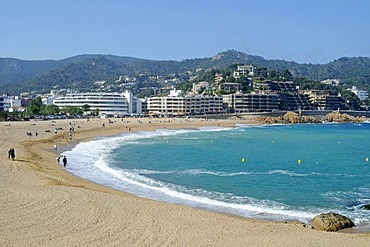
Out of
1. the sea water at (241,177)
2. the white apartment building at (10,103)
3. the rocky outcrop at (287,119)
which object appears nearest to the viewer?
the sea water at (241,177)

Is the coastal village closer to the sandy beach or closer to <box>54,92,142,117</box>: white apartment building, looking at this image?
<box>54,92,142,117</box>: white apartment building

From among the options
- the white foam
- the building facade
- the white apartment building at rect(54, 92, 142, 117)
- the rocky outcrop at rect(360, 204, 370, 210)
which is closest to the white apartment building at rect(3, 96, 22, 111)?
the white apartment building at rect(54, 92, 142, 117)

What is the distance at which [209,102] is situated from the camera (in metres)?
124

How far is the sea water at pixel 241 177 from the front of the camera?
18.5 metres

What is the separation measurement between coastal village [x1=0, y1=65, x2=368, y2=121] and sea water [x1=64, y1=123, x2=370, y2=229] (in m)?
60.6

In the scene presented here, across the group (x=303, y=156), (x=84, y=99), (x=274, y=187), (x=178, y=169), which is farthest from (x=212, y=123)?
(x=274, y=187)

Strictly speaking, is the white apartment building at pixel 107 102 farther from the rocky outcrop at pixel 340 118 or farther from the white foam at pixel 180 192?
the white foam at pixel 180 192

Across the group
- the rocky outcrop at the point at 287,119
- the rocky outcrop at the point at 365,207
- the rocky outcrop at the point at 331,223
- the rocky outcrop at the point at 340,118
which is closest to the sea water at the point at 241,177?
the rocky outcrop at the point at 365,207

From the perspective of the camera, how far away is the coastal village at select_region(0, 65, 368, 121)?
112250mm

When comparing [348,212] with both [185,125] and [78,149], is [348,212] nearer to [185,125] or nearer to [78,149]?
[78,149]

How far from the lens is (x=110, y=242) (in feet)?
39.4

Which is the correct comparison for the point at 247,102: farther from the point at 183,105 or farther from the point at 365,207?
the point at 365,207

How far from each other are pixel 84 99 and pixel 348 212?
102m

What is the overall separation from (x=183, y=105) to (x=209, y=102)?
8928 mm
